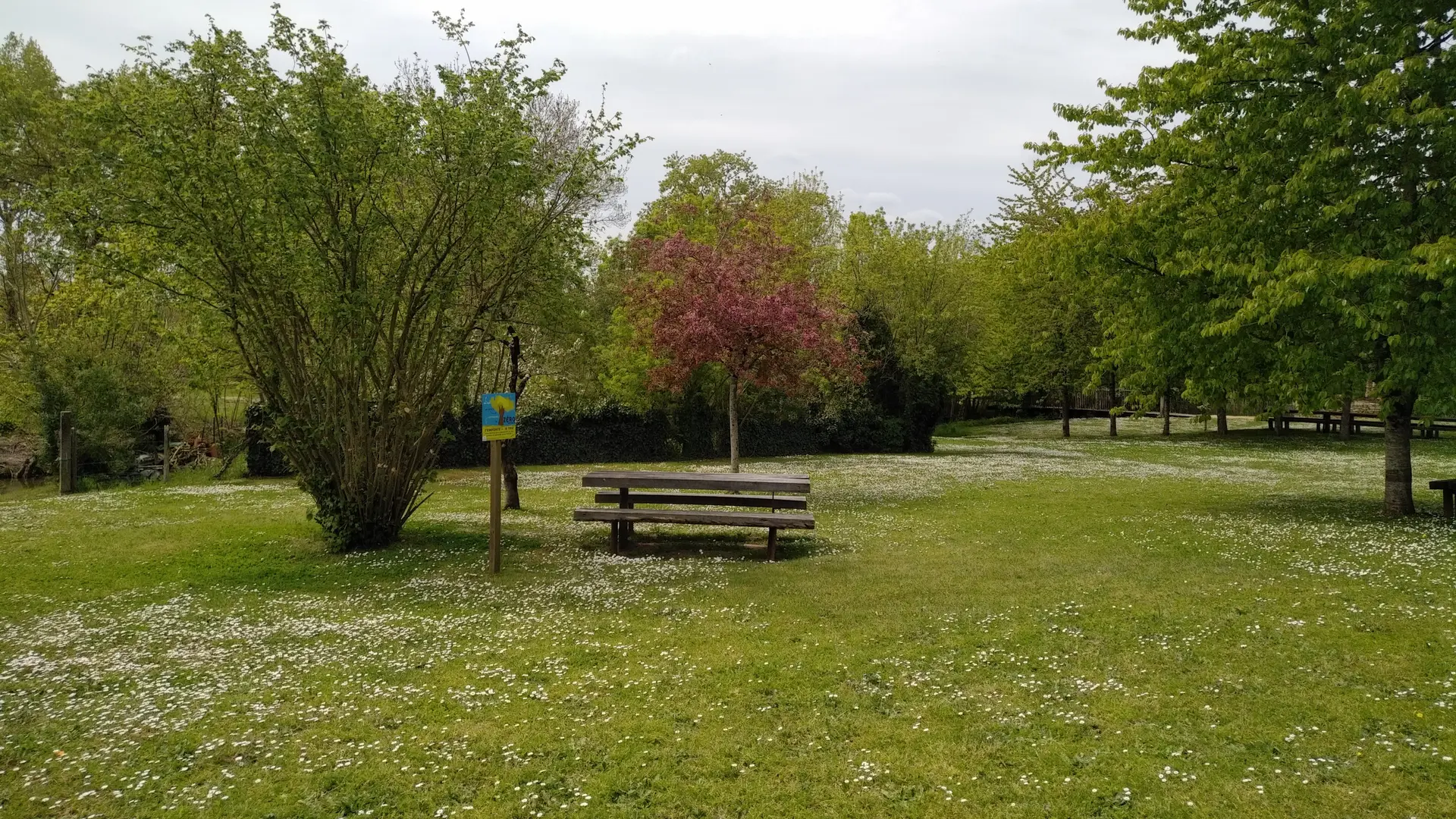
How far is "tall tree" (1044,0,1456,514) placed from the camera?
Result: 37.6 feet

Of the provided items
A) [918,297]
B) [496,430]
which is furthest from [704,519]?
[918,297]

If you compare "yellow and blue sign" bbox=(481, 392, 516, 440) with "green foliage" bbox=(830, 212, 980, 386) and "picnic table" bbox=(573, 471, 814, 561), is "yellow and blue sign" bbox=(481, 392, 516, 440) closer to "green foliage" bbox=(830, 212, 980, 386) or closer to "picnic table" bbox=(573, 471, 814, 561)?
"picnic table" bbox=(573, 471, 814, 561)

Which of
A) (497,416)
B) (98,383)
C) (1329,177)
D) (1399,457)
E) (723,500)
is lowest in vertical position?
(723,500)

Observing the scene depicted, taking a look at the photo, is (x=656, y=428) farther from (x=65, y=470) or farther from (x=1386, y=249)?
(x=1386, y=249)

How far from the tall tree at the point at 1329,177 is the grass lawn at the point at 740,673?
2.88 m

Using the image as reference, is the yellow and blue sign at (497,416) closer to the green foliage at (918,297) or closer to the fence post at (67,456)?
the fence post at (67,456)

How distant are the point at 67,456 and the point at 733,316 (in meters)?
16.5

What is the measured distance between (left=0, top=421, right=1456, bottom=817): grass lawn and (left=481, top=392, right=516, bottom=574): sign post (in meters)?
0.43

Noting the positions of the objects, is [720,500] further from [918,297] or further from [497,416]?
[918,297]

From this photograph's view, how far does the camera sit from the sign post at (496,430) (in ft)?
33.1

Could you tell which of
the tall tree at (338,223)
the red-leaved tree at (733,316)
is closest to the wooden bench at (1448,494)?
the red-leaved tree at (733,316)

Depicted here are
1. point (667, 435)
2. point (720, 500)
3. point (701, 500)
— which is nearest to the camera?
point (701, 500)

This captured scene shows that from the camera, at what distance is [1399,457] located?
13312 millimetres

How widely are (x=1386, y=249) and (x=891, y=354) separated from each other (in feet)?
64.4
